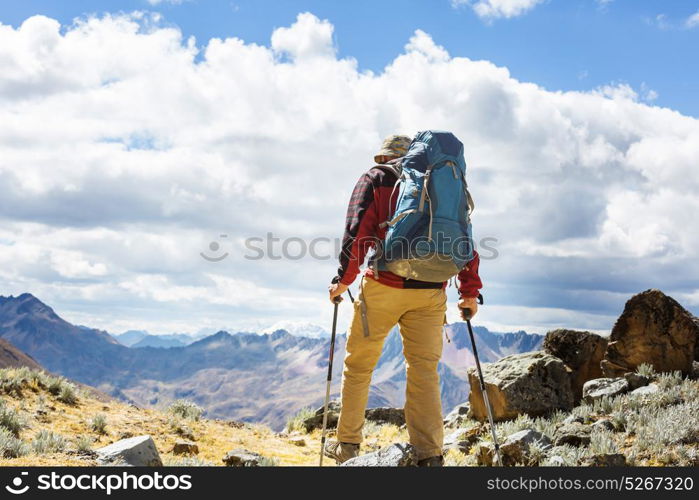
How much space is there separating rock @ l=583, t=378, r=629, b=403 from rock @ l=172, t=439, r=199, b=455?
22.4 feet

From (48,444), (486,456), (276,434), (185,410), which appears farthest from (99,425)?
(486,456)

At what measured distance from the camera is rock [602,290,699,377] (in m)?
11.4

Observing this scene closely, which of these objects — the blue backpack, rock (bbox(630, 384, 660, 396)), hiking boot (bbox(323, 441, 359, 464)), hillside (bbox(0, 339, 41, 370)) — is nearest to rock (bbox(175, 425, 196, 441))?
hiking boot (bbox(323, 441, 359, 464))

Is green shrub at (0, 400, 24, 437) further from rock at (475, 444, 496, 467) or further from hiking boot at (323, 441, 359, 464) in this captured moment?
rock at (475, 444, 496, 467)

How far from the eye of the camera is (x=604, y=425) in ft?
27.7

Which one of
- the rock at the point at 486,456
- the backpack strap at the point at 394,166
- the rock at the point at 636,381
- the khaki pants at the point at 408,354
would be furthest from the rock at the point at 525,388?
the backpack strap at the point at 394,166

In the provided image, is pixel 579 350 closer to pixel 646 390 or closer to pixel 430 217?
pixel 646 390

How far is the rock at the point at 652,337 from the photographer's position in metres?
11.4

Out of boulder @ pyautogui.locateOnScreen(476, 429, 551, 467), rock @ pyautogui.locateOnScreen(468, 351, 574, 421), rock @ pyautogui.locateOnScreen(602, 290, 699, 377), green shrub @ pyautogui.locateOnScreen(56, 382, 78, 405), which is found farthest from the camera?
rock @ pyautogui.locateOnScreen(602, 290, 699, 377)

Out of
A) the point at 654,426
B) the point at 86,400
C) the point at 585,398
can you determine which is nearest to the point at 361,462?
the point at 654,426

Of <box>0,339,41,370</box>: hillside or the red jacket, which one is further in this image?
<box>0,339,41,370</box>: hillside

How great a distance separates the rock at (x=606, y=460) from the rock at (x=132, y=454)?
4973 millimetres
